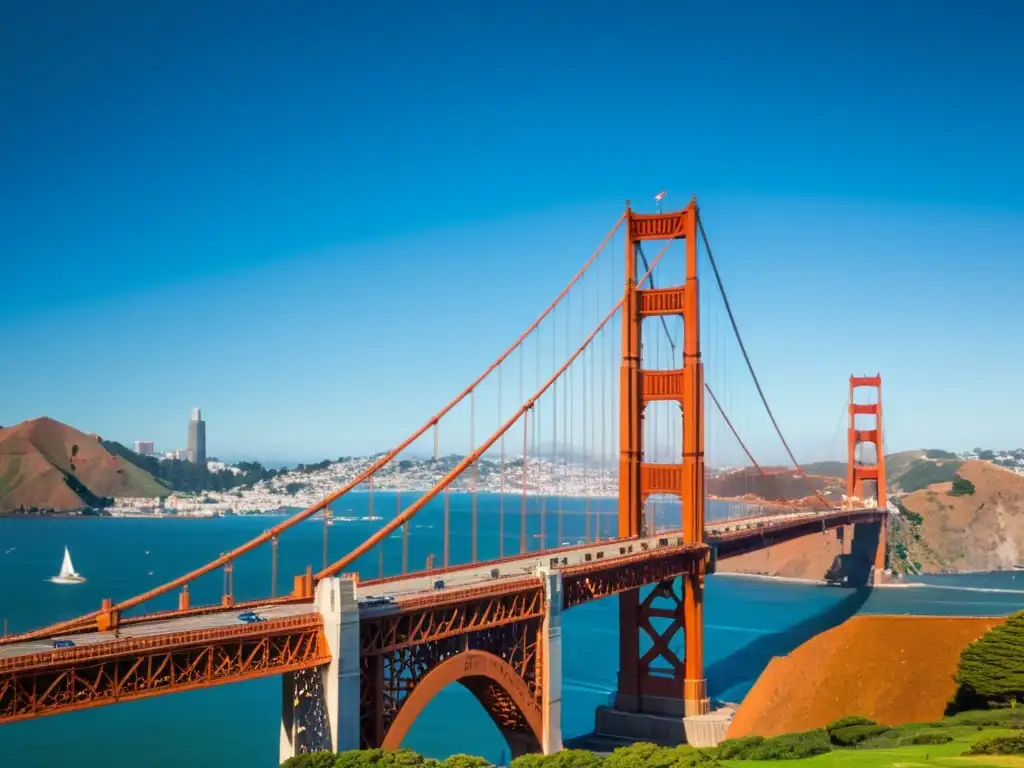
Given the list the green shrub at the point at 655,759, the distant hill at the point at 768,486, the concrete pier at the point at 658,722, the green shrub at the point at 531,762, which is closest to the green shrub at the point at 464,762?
the green shrub at the point at 531,762

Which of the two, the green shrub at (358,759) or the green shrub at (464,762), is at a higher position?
the green shrub at (358,759)

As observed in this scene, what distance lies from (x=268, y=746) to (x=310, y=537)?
433 ft

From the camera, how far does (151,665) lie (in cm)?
2095

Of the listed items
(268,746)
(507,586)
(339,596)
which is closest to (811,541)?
(268,746)

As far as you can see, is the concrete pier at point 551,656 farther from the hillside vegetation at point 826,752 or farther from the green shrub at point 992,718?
the green shrub at point 992,718

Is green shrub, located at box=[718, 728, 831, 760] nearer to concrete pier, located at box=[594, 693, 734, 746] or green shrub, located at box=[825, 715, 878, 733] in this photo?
green shrub, located at box=[825, 715, 878, 733]

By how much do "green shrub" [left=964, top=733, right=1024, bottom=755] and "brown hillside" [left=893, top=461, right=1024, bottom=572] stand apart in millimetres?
91692

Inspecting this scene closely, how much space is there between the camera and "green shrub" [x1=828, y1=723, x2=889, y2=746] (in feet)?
103

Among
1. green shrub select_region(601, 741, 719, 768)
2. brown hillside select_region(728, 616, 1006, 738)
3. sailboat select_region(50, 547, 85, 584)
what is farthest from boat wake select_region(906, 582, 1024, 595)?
green shrub select_region(601, 741, 719, 768)

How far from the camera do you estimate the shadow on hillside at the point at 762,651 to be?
2169 inches

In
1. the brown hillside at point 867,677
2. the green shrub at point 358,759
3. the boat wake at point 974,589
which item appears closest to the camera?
the green shrub at point 358,759

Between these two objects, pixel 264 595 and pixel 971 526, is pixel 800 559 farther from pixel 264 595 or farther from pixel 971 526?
pixel 264 595

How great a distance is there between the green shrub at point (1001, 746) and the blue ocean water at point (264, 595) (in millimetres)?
21285

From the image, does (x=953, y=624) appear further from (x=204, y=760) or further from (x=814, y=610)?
(x=814, y=610)
